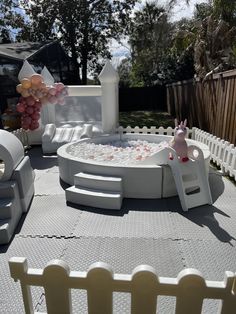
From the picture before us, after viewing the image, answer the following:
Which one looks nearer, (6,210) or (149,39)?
(6,210)

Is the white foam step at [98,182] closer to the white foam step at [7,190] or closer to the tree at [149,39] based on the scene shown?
the white foam step at [7,190]

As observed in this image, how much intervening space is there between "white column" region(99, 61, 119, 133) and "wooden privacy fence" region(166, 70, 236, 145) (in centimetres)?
303

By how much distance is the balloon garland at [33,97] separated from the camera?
771cm

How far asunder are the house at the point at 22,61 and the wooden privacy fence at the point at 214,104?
23.6 ft

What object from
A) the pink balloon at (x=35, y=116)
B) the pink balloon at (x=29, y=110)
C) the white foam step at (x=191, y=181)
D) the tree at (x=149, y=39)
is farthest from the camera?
the tree at (x=149, y=39)

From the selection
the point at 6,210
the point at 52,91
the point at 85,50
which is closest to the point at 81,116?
the point at 52,91

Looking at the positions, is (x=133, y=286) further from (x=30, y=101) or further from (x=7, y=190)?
(x=30, y=101)

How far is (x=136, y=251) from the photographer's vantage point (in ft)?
10.9

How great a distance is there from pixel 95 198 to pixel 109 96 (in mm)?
4947

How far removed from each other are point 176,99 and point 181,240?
39.7 ft

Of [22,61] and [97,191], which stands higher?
[22,61]

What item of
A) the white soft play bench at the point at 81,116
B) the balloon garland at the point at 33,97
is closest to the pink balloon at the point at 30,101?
the balloon garland at the point at 33,97

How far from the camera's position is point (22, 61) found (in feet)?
37.6

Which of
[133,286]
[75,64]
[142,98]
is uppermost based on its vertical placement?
[75,64]
